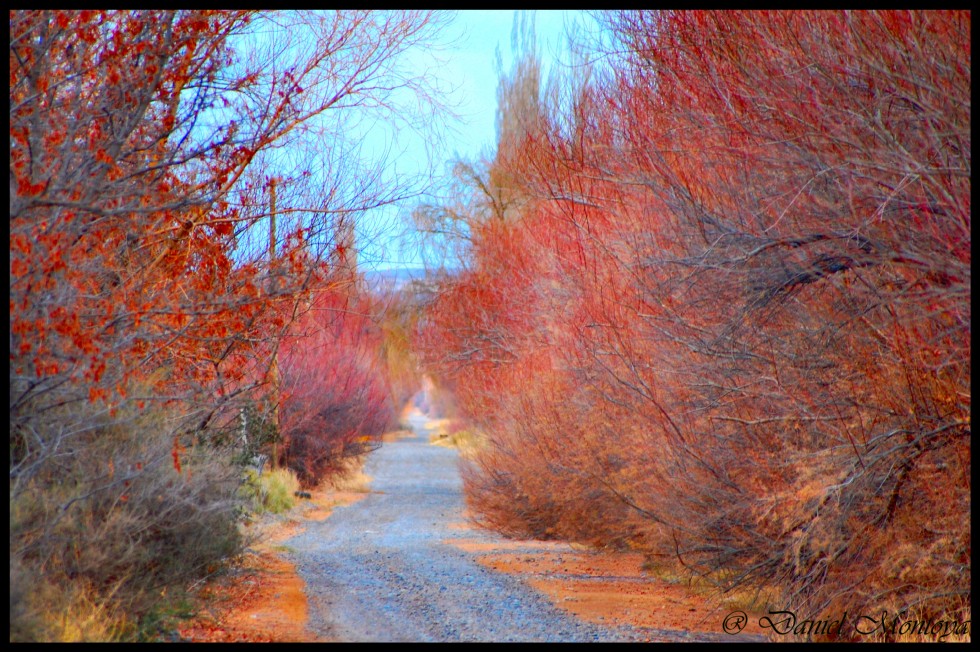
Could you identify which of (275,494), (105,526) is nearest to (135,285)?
(105,526)

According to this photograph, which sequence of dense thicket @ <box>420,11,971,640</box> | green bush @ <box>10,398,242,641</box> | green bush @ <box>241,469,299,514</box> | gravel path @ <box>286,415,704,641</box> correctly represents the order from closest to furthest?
green bush @ <box>10,398,242,641</box>, dense thicket @ <box>420,11,971,640</box>, gravel path @ <box>286,415,704,641</box>, green bush @ <box>241,469,299,514</box>

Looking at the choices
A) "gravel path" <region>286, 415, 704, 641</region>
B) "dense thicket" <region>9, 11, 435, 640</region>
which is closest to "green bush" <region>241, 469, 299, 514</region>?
"gravel path" <region>286, 415, 704, 641</region>

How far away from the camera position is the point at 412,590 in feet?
35.2

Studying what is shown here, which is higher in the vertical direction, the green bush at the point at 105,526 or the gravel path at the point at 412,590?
the green bush at the point at 105,526

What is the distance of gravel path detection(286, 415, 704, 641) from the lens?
27.3 feet

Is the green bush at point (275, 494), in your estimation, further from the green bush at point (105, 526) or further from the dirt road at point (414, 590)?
the green bush at point (105, 526)

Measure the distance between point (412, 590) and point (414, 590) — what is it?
0.08 ft

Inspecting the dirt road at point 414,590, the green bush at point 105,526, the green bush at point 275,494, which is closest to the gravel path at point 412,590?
the dirt road at point 414,590

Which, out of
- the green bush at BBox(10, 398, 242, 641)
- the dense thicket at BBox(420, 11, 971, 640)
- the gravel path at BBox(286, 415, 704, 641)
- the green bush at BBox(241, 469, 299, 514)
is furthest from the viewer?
the green bush at BBox(241, 469, 299, 514)

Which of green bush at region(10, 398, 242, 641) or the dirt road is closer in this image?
green bush at region(10, 398, 242, 641)

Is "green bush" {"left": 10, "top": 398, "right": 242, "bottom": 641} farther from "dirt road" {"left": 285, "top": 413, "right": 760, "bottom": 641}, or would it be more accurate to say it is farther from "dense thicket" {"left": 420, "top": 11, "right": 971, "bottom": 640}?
"dense thicket" {"left": 420, "top": 11, "right": 971, "bottom": 640}

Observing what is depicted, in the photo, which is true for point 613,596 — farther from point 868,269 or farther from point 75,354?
point 75,354

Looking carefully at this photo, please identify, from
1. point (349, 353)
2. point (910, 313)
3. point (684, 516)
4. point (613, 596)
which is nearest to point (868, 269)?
point (910, 313)

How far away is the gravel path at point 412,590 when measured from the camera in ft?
27.3
